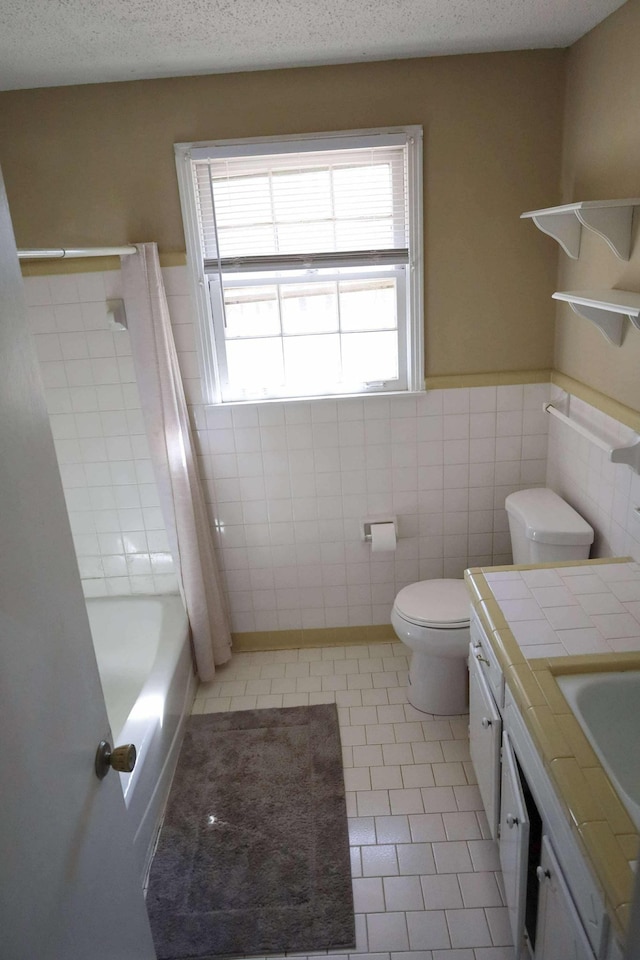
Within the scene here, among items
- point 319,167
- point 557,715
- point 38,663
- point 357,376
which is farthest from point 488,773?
point 319,167

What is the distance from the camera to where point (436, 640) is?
2.61m

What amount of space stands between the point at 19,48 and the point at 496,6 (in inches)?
60.2

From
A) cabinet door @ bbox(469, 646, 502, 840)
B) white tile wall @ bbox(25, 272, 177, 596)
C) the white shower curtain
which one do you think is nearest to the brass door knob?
cabinet door @ bbox(469, 646, 502, 840)

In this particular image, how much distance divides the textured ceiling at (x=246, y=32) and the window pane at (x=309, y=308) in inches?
33.0

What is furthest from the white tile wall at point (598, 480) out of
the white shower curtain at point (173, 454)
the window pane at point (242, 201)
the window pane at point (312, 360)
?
the white shower curtain at point (173, 454)

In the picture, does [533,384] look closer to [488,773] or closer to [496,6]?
[496,6]

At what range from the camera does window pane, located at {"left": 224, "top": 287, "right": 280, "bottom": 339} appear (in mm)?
2879

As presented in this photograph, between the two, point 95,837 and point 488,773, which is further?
point 488,773

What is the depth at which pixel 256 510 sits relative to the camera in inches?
123

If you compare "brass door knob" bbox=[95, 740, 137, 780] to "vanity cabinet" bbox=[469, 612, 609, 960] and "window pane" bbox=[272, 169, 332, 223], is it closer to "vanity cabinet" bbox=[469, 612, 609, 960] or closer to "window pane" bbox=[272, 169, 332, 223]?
"vanity cabinet" bbox=[469, 612, 609, 960]

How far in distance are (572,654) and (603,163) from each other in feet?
5.51

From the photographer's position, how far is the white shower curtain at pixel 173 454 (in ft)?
8.92

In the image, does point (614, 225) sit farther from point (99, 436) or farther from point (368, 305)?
point (99, 436)

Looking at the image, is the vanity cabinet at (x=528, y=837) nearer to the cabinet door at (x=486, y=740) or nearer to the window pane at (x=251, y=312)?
the cabinet door at (x=486, y=740)
